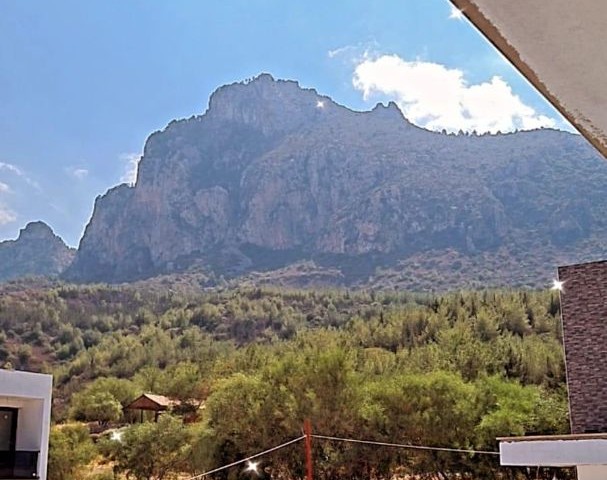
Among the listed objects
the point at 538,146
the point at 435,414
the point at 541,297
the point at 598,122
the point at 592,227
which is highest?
the point at 538,146

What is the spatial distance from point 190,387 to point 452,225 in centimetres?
3170

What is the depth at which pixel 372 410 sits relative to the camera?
19.4 m

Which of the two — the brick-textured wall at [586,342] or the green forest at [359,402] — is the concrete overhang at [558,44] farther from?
the green forest at [359,402]

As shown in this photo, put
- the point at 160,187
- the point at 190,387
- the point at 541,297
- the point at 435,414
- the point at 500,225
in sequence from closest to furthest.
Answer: the point at 435,414
the point at 190,387
the point at 541,297
the point at 500,225
the point at 160,187

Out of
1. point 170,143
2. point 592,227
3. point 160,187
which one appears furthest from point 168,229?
point 592,227

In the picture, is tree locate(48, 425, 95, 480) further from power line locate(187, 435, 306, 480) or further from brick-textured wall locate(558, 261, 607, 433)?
brick-textured wall locate(558, 261, 607, 433)

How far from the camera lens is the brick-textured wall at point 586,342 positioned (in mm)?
10648

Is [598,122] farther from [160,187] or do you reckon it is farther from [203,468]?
[160,187]

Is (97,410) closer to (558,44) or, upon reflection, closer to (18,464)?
(18,464)

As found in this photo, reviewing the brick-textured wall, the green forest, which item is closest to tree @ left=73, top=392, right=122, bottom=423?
the green forest

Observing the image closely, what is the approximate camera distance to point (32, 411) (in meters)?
11.6

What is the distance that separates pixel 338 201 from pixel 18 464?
53129 millimetres

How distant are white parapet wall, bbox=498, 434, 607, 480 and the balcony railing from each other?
6579 mm

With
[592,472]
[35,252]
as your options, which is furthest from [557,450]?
[35,252]
